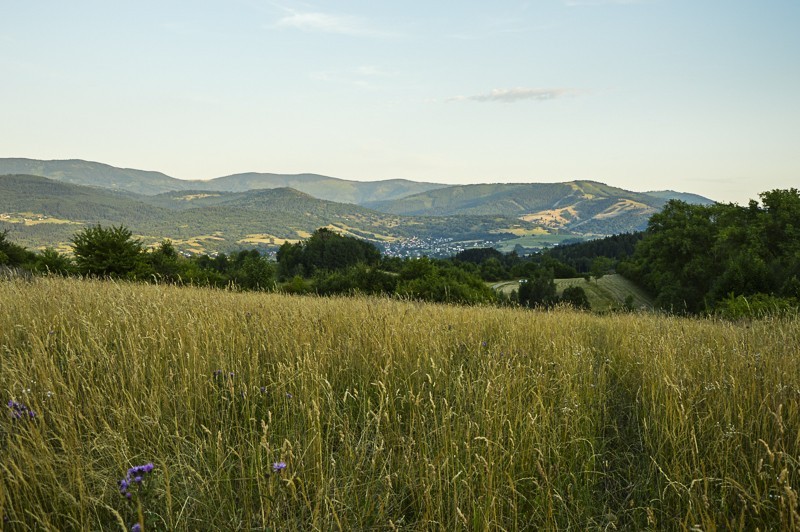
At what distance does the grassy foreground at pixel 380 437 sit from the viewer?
2250mm

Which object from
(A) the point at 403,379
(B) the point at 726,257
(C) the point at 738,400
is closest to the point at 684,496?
(C) the point at 738,400

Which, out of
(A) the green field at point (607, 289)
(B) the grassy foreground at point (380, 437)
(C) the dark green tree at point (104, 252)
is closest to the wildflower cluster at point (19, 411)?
(B) the grassy foreground at point (380, 437)

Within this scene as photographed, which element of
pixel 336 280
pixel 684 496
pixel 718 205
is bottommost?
pixel 336 280

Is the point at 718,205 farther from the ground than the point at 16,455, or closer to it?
farther from the ground

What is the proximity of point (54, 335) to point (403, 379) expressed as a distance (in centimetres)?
338

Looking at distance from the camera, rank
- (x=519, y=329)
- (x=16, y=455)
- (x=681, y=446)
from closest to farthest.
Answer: (x=16, y=455)
(x=681, y=446)
(x=519, y=329)

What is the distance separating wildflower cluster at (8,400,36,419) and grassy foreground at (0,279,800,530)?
20 millimetres

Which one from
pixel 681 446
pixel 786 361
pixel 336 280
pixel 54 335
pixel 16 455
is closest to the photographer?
pixel 16 455

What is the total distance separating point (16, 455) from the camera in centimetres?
252

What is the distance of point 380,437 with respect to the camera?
8.76 ft

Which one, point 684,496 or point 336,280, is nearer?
point 684,496

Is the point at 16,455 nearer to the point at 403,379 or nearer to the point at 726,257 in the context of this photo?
the point at 403,379

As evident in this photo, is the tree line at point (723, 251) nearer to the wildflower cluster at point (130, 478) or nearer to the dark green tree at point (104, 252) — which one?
the dark green tree at point (104, 252)

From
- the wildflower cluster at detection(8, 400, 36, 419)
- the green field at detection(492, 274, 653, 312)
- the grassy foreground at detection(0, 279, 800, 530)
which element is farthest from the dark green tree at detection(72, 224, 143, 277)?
the green field at detection(492, 274, 653, 312)
